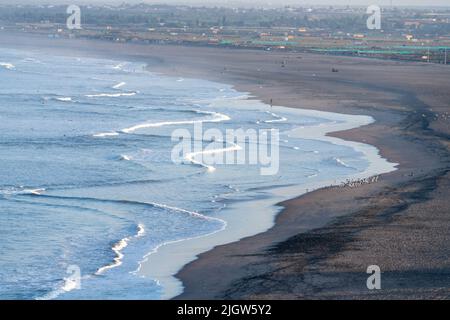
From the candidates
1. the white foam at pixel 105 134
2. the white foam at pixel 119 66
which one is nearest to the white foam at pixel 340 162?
the white foam at pixel 105 134

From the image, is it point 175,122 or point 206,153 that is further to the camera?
point 175,122

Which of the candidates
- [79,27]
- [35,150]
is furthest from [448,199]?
[79,27]

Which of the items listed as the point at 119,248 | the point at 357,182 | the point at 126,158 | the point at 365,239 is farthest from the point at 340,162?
the point at 119,248

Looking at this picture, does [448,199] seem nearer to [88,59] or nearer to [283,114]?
[283,114]

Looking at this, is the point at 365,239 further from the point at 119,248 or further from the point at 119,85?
the point at 119,85

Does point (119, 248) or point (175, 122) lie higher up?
point (119, 248)

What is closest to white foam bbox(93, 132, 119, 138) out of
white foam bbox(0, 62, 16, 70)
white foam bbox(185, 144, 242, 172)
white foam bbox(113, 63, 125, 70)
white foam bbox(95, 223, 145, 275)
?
white foam bbox(185, 144, 242, 172)

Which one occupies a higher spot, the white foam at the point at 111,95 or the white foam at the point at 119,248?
the white foam at the point at 119,248

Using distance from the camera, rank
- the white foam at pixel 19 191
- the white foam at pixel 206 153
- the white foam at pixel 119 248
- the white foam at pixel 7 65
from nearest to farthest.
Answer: the white foam at pixel 119 248 < the white foam at pixel 19 191 < the white foam at pixel 206 153 < the white foam at pixel 7 65

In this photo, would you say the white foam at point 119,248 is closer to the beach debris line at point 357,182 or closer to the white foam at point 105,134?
the beach debris line at point 357,182

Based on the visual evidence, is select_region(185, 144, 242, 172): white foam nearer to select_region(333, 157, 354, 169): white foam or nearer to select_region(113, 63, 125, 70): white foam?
select_region(333, 157, 354, 169): white foam
